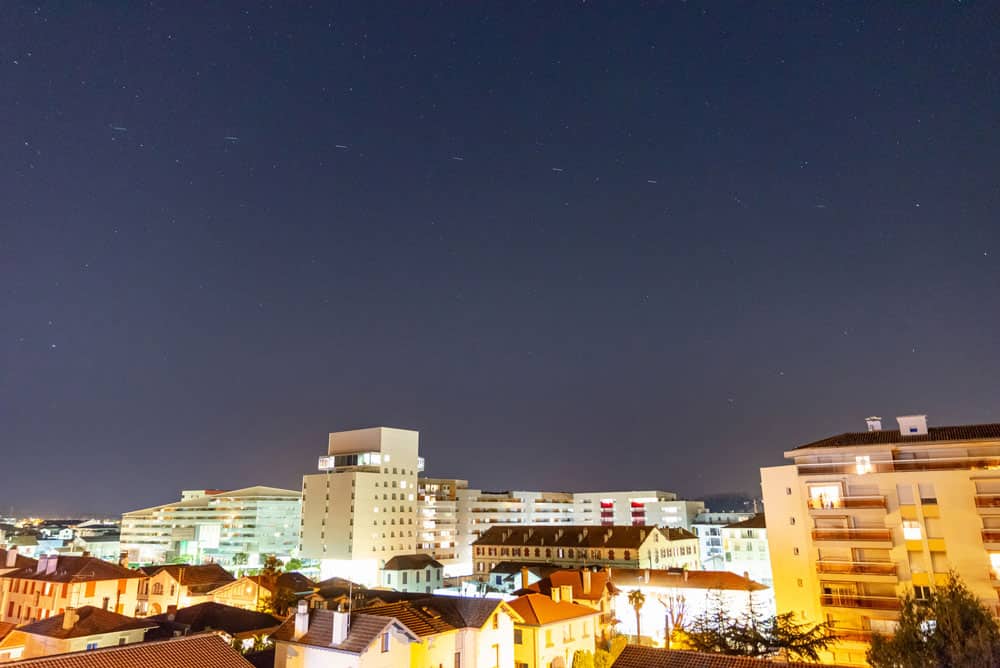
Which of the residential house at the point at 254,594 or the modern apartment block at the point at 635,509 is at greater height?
the modern apartment block at the point at 635,509

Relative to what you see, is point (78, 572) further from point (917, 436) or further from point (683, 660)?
point (917, 436)

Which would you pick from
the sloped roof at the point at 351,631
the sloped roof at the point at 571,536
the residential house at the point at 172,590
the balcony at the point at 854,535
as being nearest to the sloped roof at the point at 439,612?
the sloped roof at the point at 351,631

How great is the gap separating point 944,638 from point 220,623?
157 ft

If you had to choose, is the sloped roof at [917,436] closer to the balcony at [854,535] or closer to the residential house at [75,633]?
the balcony at [854,535]

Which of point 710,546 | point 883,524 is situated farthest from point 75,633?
point 710,546

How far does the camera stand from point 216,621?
4850cm

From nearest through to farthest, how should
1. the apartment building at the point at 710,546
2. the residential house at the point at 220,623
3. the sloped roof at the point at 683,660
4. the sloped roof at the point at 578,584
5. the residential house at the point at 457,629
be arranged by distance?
the sloped roof at the point at 683,660 < the residential house at the point at 457,629 < the residential house at the point at 220,623 < the sloped roof at the point at 578,584 < the apartment building at the point at 710,546

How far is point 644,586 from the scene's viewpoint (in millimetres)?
70688

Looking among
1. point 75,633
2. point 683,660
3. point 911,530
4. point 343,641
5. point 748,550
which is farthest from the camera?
point 748,550

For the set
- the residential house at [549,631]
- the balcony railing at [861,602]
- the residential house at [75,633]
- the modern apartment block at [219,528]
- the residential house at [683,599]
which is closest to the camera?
the residential house at [75,633]

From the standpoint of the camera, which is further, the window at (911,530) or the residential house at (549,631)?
the window at (911,530)

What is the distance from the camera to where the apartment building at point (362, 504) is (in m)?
116

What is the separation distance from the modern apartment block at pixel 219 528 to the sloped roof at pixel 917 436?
129610 millimetres

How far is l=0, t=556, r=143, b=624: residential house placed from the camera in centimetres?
5875
